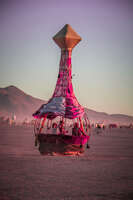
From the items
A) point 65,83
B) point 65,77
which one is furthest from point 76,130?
point 65,77

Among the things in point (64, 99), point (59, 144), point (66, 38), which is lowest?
A: point (59, 144)

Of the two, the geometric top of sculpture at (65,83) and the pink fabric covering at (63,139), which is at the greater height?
the geometric top of sculpture at (65,83)

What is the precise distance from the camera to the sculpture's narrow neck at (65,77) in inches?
795

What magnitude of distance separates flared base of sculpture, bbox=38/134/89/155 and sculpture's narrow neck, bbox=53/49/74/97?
2.28 m

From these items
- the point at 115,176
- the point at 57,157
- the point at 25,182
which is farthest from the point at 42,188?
the point at 57,157

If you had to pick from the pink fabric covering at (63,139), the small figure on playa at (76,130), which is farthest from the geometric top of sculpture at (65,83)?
the pink fabric covering at (63,139)

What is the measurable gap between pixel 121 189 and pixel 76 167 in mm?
4549

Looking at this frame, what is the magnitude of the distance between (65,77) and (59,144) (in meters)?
3.55

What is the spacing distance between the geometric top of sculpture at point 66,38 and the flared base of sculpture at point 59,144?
4.83m

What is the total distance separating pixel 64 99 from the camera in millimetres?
19641

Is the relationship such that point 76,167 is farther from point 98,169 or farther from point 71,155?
point 71,155

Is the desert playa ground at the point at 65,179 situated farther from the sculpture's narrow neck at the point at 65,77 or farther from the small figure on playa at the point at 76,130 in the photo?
the sculpture's narrow neck at the point at 65,77

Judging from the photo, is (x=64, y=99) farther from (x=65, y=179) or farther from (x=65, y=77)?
(x=65, y=179)

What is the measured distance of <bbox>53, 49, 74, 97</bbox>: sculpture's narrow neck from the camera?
20.2m
